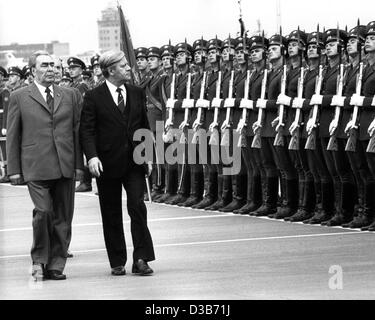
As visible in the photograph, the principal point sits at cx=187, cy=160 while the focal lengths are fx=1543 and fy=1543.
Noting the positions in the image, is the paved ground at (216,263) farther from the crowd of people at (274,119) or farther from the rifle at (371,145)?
the rifle at (371,145)

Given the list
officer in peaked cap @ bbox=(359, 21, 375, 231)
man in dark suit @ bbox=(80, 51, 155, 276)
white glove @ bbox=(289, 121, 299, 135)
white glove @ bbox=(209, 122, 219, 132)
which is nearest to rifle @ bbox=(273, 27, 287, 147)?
white glove @ bbox=(289, 121, 299, 135)

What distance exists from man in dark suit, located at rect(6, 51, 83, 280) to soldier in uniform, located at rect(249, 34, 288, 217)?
490 centimetres

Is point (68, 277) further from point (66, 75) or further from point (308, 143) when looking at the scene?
point (66, 75)

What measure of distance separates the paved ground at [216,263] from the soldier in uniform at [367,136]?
27cm

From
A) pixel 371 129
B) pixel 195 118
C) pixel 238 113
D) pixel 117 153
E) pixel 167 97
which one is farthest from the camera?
pixel 167 97

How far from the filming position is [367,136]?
1562cm

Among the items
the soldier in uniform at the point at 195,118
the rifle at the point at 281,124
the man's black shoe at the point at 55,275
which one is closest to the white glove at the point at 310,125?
the rifle at the point at 281,124

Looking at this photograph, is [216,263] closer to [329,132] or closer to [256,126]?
[329,132]

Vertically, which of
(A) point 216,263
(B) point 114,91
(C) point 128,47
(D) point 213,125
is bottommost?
(A) point 216,263

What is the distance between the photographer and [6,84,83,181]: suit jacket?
1277 centimetres

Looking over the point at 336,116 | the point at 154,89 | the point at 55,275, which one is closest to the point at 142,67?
the point at 154,89

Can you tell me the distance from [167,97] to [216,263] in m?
7.31

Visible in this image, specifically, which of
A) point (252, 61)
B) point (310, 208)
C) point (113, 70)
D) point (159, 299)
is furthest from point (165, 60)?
point (159, 299)

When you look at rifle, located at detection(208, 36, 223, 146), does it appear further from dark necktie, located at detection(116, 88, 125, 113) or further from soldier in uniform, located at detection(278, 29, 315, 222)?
dark necktie, located at detection(116, 88, 125, 113)
